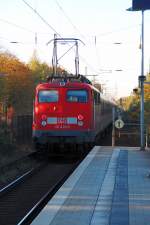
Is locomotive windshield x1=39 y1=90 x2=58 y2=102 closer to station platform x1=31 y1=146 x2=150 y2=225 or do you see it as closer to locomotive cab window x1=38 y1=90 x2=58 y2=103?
locomotive cab window x1=38 y1=90 x2=58 y2=103

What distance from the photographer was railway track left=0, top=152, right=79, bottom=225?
11797 millimetres

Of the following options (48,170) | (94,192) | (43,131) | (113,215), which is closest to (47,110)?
(43,131)

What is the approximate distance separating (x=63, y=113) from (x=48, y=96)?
983 millimetres

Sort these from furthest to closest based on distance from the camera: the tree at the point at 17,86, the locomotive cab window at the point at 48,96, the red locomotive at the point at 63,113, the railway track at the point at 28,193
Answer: the tree at the point at 17,86 → the locomotive cab window at the point at 48,96 → the red locomotive at the point at 63,113 → the railway track at the point at 28,193

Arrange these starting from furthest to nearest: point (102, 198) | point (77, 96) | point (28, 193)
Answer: point (77, 96) < point (28, 193) < point (102, 198)

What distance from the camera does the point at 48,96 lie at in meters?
24.1

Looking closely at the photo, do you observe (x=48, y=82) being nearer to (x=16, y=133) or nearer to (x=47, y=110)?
(x=47, y=110)

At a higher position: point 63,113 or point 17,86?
point 17,86

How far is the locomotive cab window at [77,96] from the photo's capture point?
2416 cm

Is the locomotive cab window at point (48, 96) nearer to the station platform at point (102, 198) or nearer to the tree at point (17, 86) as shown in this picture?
the station platform at point (102, 198)

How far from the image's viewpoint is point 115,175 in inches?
632

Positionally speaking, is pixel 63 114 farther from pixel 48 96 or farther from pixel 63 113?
pixel 48 96

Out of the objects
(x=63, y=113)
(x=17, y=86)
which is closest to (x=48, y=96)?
(x=63, y=113)

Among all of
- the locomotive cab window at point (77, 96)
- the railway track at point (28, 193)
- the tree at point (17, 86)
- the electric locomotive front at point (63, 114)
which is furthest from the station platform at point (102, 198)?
the tree at point (17, 86)
